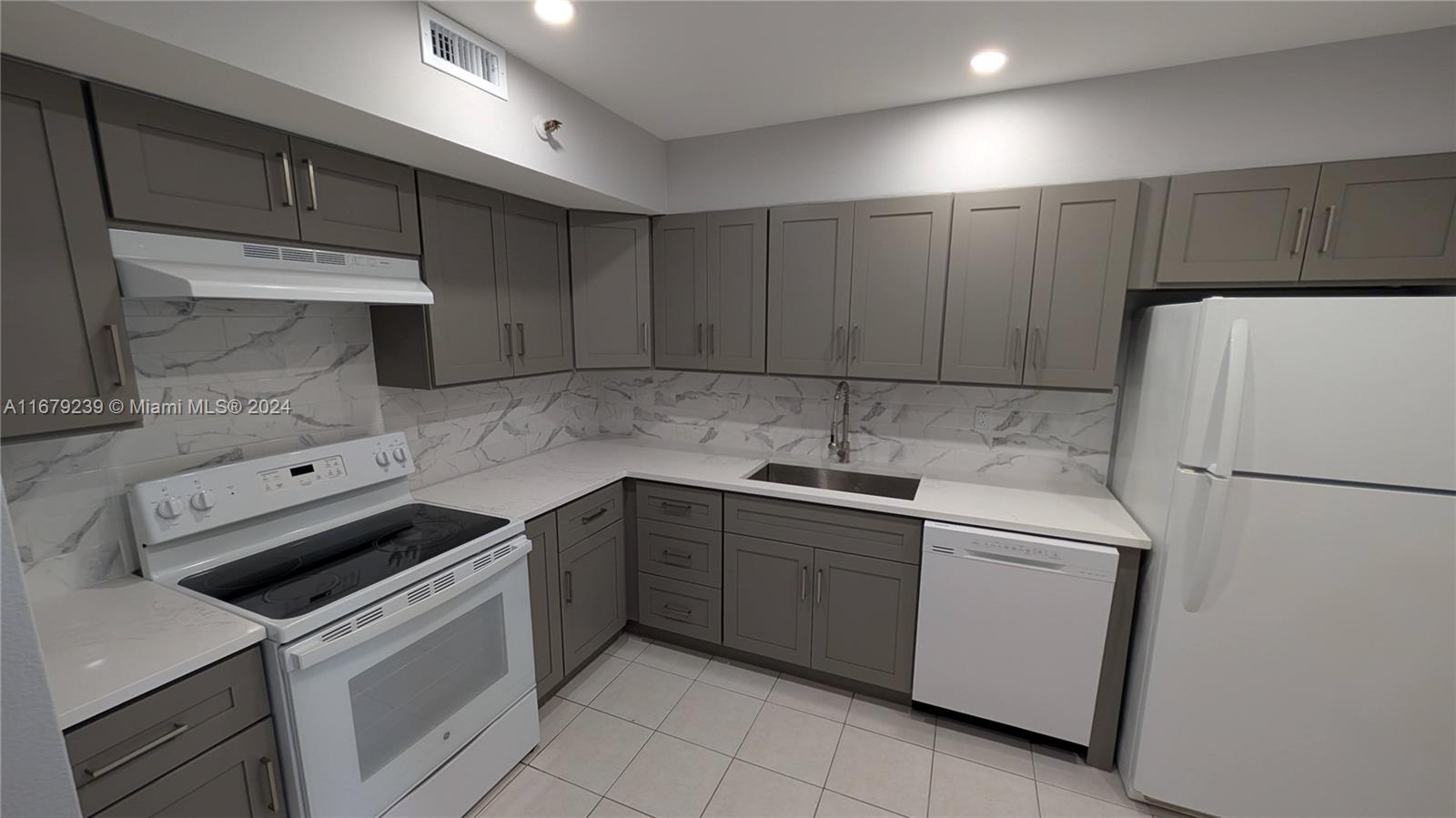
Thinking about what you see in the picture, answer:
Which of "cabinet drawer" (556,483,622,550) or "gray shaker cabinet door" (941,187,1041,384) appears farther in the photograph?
"cabinet drawer" (556,483,622,550)

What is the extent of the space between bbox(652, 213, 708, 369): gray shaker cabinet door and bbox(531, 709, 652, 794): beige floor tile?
164cm

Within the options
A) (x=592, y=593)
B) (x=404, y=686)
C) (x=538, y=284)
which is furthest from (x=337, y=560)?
(x=538, y=284)

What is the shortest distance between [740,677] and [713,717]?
28cm

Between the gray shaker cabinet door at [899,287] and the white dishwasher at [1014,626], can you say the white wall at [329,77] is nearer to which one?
the gray shaker cabinet door at [899,287]

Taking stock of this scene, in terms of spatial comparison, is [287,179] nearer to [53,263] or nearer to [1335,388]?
[53,263]

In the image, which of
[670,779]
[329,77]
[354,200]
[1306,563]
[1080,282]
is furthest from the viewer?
[1080,282]

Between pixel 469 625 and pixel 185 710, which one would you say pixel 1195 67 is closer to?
pixel 469 625

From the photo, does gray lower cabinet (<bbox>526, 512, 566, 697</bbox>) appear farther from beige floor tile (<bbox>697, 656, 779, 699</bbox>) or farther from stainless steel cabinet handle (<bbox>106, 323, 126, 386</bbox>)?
stainless steel cabinet handle (<bbox>106, 323, 126, 386</bbox>)

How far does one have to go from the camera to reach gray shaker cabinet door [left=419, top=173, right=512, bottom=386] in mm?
1992

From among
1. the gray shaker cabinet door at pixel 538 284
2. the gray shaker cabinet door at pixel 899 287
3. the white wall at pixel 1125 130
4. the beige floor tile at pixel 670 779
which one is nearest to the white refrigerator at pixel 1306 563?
the white wall at pixel 1125 130

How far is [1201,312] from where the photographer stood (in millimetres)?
1631

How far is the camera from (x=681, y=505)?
8.36ft

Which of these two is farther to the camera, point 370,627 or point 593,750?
point 593,750

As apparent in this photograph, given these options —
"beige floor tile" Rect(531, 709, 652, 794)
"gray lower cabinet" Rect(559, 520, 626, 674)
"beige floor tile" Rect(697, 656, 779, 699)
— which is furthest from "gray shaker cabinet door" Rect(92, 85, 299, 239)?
"beige floor tile" Rect(697, 656, 779, 699)
